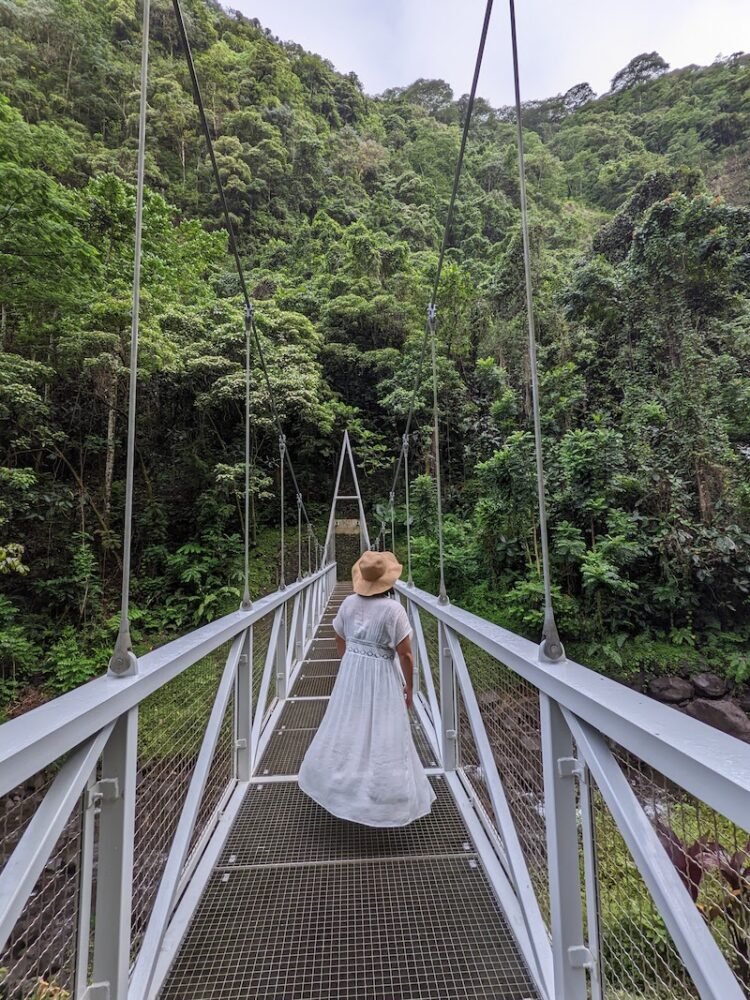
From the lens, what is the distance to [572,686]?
0.62 meters

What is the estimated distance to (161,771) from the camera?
3.19 ft

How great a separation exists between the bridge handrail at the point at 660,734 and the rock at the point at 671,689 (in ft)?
16.4

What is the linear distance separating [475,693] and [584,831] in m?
A: 0.52

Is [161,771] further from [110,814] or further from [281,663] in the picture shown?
[281,663]

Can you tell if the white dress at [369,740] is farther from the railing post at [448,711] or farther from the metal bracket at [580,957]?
the metal bracket at [580,957]

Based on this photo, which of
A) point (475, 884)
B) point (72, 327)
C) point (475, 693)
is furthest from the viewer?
point (72, 327)

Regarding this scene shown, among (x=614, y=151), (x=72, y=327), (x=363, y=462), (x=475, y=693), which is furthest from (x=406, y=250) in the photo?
(x=614, y=151)

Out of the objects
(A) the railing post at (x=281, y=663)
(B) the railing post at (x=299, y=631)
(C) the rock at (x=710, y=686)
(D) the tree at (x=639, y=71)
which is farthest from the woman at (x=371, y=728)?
(D) the tree at (x=639, y=71)

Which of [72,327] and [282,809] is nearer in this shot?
[282,809]

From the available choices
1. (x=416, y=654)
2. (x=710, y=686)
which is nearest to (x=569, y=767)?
(x=416, y=654)

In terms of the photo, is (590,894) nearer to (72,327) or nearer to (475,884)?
(475,884)

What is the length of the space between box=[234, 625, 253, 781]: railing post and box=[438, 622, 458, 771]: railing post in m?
0.62

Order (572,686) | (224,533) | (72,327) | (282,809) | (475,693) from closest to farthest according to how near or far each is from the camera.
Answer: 1. (572,686)
2. (475,693)
3. (282,809)
4. (72,327)
5. (224,533)

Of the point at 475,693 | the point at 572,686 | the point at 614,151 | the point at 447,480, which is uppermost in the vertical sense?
the point at 614,151
